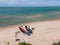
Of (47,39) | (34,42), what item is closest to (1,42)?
(34,42)

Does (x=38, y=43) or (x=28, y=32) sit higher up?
(x=28, y=32)

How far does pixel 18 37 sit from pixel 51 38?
1.70 metres

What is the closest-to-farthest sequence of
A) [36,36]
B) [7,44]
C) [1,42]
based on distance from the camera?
[7,44], [1,42], [36,36]

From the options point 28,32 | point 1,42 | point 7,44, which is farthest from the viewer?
point 1,42

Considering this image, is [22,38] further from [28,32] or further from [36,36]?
[28,32]

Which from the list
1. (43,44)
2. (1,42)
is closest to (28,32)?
(43,44)

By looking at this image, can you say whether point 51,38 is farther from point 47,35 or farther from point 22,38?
point 22,38

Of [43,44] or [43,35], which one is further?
[43,35]

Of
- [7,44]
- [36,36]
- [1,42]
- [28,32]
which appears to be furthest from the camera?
[36,36]

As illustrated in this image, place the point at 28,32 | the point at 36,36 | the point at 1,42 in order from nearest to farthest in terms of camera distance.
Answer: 1. the point at 28,32
2. the point at 1,42
3. the point at 36,36

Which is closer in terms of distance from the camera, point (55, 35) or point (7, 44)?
point (7, 44)

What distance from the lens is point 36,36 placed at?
1134 cm

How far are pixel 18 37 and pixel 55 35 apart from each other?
2045 mm

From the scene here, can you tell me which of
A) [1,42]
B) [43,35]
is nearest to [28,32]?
[1,42]
